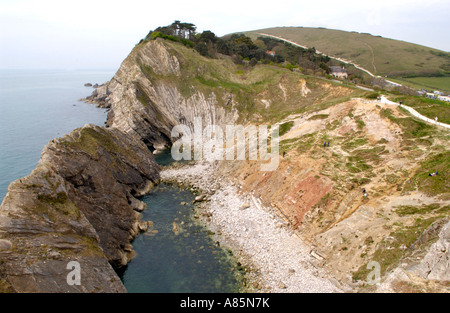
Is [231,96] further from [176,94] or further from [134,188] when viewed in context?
[134,188]

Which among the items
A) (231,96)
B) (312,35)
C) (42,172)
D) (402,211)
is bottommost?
(402,211)

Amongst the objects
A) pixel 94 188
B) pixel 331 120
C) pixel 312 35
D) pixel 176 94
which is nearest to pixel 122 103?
pixel 176 94

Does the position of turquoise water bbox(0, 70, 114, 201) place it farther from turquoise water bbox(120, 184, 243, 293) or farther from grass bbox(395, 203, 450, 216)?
grass bbox(395, 203, 450, 216)

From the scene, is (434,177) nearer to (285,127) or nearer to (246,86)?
(285,127)

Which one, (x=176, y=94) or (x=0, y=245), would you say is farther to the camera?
(x=176, y=94)

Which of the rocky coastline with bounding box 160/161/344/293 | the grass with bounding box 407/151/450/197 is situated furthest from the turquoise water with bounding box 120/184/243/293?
the grass with bounding box 407/151/450/197

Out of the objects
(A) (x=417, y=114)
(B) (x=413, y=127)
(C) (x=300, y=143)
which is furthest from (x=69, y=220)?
(A) (x=417, y=114)

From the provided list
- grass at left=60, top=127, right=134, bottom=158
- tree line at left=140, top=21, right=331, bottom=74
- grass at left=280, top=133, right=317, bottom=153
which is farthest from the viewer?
tree line at left=140, top=21, right=331, bottom=74
